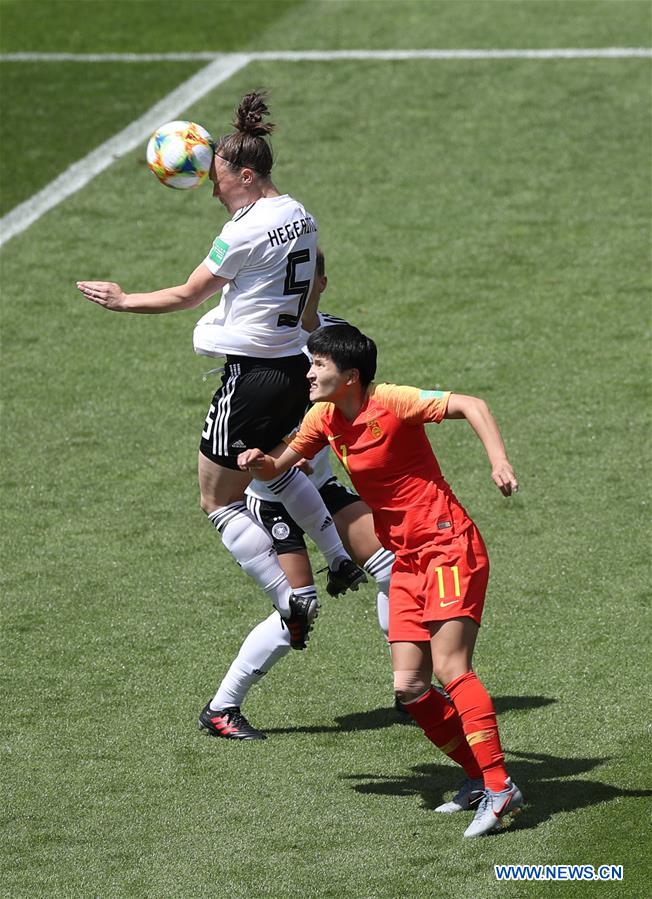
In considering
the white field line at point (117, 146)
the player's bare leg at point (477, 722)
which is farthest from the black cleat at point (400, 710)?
the white field line at point (117, 146)

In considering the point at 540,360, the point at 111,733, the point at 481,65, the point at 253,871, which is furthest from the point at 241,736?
the point at 481,65

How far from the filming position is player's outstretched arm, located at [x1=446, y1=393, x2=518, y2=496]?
19.1ft

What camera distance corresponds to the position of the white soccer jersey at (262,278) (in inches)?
271

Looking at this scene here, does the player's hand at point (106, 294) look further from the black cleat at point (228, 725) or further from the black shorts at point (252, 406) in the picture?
the black cleat at point (228, 725)

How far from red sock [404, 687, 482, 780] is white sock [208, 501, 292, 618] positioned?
105 cm

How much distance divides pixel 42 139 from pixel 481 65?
4.70 m

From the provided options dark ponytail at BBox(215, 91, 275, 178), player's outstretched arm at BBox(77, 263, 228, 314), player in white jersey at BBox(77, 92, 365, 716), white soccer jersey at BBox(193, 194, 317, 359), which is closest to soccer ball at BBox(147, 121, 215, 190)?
player in white jersey at BBox(77, 92, 365, 716)

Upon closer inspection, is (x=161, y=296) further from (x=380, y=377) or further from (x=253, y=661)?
(x=380, y=377)

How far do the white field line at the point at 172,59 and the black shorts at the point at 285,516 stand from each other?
7470mm

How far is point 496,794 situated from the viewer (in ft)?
20.2

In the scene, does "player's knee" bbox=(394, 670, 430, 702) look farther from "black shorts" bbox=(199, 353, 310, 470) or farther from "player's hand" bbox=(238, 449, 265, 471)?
"black shorts" bbox=(199, 353, 310, 470)

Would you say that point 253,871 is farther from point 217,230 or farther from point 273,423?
point 217,230

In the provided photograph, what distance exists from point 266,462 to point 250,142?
1.41 metres

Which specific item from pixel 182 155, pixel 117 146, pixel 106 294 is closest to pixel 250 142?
pixel 182 155
